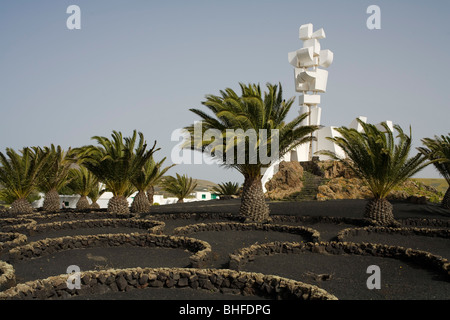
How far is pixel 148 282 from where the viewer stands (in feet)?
24.5

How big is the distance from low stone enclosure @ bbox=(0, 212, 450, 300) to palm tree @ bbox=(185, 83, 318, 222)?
1.55 meters

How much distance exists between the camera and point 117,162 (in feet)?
66.8

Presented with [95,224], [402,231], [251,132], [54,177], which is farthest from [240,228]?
[54,177]

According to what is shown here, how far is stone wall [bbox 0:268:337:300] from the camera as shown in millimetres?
6762

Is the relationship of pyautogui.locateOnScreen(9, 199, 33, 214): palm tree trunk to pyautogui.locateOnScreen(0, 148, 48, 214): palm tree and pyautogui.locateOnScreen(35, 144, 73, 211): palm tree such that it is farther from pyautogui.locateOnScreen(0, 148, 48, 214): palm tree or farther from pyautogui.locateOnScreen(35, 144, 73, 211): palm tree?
pyautogui.locateOnScreen(35, 144, 73, 211): palm tree

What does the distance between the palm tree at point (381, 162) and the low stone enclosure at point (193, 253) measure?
940 millimetres

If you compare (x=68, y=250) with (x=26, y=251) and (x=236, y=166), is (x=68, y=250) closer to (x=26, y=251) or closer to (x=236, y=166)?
(x=26, y=251)

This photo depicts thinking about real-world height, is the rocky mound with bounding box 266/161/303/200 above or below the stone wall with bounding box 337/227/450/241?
above

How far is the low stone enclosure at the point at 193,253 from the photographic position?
22.6 feet

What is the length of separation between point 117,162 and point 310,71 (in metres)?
26.4

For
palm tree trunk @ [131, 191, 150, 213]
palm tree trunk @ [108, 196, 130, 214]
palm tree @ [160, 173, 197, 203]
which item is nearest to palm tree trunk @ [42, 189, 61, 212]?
palm tree trunk @ [131, 191, 150, 213]

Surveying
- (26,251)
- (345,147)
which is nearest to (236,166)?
(345,147)

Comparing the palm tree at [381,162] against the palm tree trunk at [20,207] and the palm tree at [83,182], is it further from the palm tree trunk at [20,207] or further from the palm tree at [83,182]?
the palm tree at [83,182]

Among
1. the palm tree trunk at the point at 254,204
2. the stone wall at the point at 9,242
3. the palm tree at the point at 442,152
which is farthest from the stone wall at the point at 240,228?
the palm tree at the point at 442,152
